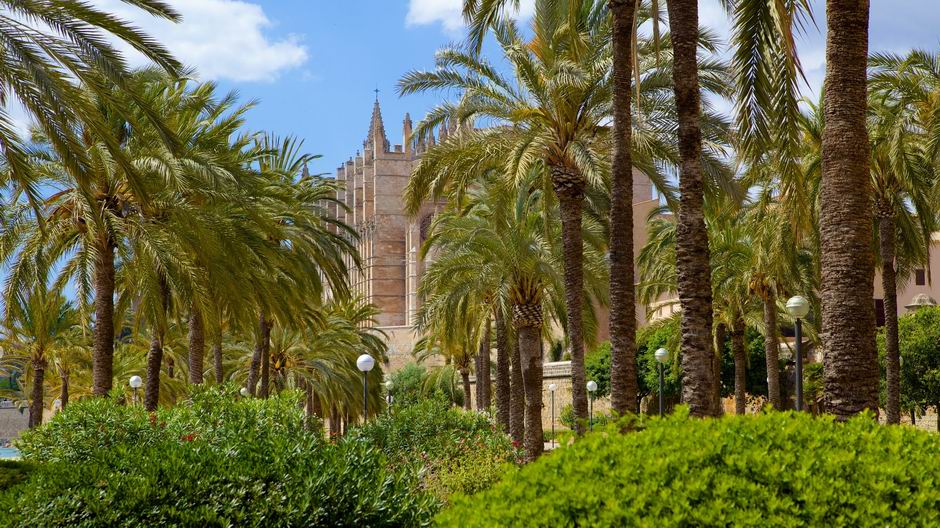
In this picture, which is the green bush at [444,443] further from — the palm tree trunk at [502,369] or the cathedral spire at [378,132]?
the cathedral spire at [378,132]

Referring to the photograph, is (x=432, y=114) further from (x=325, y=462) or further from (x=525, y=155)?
(x=325, y=462)

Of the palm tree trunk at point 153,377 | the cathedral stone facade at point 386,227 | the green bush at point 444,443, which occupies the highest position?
the cathedral stone facade at point 386,227

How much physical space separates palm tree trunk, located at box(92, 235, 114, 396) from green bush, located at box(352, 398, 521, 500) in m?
4.04

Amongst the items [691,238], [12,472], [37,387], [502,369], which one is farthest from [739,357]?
[37,387]

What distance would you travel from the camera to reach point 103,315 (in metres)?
16.0

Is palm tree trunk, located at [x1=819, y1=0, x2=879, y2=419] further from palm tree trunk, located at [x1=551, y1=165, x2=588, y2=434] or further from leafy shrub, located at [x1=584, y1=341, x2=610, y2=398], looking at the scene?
leafy shrub, located at [x1=584, y1=341, x2=610, y2=398]

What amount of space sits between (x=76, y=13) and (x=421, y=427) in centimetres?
764

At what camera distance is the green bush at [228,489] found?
6492 mm

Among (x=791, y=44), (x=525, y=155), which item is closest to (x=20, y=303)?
(x=525, y=155)

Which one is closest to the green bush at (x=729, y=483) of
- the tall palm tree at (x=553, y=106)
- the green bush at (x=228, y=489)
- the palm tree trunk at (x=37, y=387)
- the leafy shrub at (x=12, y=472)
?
the green bush at (x=228, y=489)

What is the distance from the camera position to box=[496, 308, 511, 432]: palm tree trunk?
26233 mm

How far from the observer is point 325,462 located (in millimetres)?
6910

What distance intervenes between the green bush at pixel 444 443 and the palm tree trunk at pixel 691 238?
337cm

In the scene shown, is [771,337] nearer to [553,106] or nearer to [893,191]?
[893,191]
